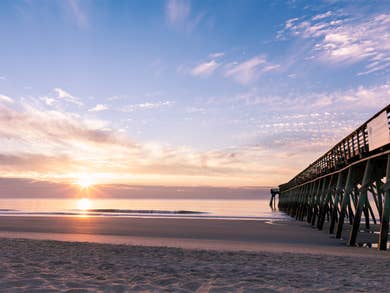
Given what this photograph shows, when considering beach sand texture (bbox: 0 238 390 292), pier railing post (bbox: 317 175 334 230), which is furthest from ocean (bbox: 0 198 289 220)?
beach sand texture (bbox: 0 238 390 292)

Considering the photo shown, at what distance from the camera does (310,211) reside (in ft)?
85.1

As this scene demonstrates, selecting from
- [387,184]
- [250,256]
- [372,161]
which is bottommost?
[250,256]

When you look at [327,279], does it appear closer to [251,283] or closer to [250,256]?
[251,283]

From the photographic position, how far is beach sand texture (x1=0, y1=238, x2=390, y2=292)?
5.84 m

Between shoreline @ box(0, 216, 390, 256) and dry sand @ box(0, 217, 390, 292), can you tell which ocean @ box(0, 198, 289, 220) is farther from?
dry sand @ box(0, 217, 390, 292)

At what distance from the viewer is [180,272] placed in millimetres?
7082

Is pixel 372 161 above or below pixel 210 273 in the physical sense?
above

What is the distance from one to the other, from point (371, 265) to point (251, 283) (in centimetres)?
358

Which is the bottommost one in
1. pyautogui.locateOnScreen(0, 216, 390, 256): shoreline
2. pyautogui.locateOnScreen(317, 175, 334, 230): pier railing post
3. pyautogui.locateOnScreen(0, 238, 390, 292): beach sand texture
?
pyautogui.locateOnScreen(0, 216, 390, 256): shoreline

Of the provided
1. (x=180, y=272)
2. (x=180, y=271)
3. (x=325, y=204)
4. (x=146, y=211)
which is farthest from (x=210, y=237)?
(x=146, y=211)

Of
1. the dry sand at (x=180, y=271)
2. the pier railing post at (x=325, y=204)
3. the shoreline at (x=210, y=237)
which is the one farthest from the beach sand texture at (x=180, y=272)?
the pier railing post at (x=325, y=204)

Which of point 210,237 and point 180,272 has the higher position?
point 180,272

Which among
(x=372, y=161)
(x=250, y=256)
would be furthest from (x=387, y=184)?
(x=250, y=256)

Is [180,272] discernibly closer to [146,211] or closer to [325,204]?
[325,204]
